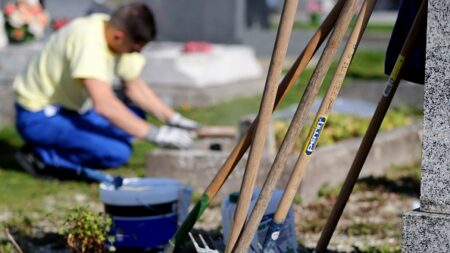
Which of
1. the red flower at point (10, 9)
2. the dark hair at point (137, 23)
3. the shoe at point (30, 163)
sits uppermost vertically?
the dark hair at point (137, 23)

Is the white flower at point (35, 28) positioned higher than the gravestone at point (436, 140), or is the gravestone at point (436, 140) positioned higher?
the gravestone at point (436, 140)

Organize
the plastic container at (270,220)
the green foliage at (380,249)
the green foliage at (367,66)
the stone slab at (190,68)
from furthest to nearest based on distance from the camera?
the green foliage at (367,66) < the stone slab at (190,68) < the green foliage at (380,249) < the plastic container at (270,220)

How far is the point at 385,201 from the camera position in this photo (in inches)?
209

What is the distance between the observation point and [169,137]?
5.54 metres

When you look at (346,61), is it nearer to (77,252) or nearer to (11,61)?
(77,252)

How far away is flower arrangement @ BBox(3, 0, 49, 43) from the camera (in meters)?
9.70

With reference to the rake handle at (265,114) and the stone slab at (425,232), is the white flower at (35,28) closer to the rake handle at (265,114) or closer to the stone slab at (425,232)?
the rake handle at (265,114)

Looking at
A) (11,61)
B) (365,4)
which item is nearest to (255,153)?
(365,4)

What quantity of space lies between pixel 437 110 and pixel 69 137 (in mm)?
3780

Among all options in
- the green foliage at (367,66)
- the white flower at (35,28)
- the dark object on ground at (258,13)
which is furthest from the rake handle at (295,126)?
the dark object on ground at (258,13)

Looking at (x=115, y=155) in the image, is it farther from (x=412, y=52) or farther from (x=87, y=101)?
(x=412, y=52)

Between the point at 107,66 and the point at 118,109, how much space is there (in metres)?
0.37

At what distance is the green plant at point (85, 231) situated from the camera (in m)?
3.40

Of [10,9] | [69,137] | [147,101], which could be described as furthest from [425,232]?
[10,9]
